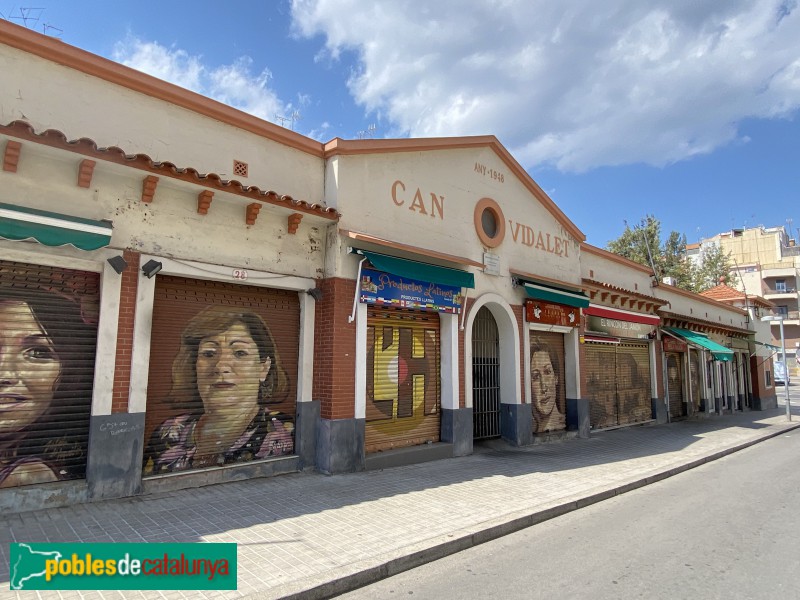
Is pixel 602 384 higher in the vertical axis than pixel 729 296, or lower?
lower

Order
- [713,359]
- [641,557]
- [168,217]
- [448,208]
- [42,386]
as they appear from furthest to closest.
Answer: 1. [713,359]
2. [448,208]
3. [168,217]
4. [42,386]
5. [641,557]

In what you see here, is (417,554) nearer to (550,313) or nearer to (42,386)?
(42,386)

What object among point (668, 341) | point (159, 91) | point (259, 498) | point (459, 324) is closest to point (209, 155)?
point (159, 91)

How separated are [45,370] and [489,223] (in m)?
9.10

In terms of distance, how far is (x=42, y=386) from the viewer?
5.69 m

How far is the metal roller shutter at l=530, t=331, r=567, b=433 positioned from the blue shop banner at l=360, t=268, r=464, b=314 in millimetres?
3632

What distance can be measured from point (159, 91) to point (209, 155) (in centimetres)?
105

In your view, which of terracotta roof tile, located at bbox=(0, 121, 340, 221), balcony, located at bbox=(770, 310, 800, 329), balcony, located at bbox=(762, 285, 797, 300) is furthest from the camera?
balcony, located at bbox=(762, 285, 797, 300)

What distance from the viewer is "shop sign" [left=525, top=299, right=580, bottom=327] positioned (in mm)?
11914

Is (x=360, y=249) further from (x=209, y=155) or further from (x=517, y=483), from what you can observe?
(x=517, y=483)

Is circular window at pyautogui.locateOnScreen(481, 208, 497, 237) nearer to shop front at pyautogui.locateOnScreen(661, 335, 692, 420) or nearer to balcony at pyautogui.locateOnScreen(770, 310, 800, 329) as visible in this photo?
shop front at pyautogui.locateOnScreen(661, 335, 692, 420)

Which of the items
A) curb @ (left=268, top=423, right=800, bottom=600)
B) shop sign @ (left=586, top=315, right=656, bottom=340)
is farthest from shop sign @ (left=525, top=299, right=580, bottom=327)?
curb @ (left=268, top=423, right=800, bottom=600)

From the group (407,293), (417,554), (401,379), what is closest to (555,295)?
(407,293)

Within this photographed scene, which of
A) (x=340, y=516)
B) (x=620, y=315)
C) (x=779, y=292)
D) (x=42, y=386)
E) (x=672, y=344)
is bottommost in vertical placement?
(x=340, y=516)
